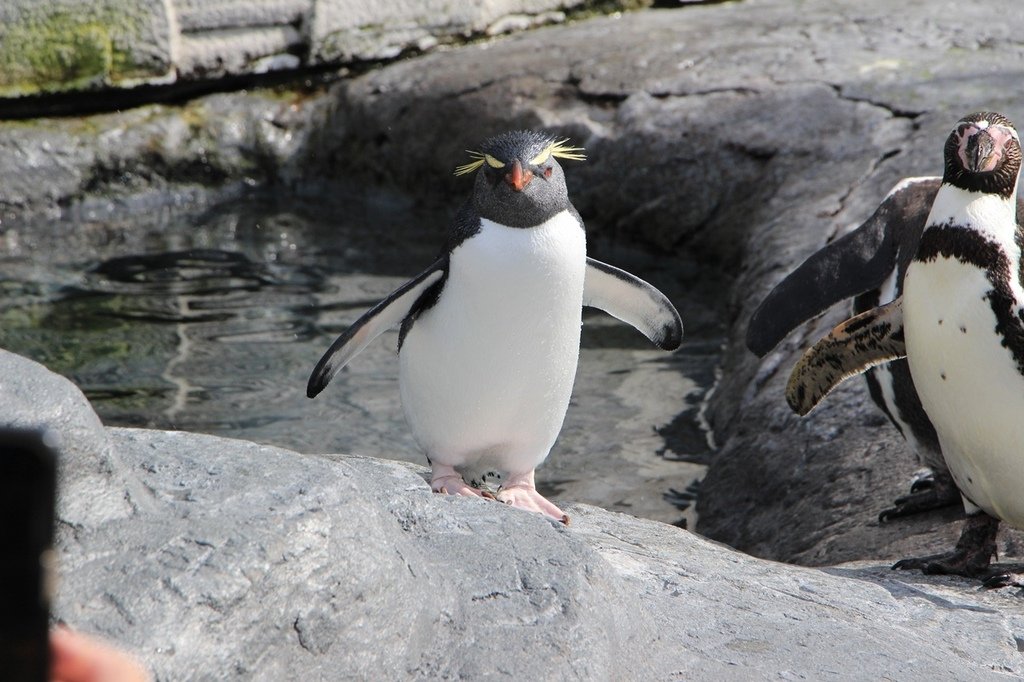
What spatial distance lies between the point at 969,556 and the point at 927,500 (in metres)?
0.46

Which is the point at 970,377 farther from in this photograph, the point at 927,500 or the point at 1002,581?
the point at 927,500

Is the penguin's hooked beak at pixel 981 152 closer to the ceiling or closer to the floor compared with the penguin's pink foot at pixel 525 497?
closer to the ceiling

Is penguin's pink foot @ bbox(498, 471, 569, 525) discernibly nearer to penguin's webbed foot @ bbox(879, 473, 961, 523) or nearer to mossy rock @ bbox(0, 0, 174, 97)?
penguin's webbed foot @ bbox(879, 473, 961, 523)

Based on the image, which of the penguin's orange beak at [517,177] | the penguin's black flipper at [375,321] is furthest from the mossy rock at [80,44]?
the penguin's orange beak at [517,177]

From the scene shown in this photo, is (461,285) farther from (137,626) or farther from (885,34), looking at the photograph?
(885,34)

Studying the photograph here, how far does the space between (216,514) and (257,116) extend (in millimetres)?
7109

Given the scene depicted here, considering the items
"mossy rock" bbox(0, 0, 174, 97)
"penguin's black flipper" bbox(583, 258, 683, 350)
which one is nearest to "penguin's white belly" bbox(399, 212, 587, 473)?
"penguin's black flipper" bbox(583, 258, 683, 350)

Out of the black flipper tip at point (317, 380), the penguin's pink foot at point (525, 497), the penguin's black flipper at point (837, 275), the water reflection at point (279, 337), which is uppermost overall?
the penguin's black flipper at point (837, 275)

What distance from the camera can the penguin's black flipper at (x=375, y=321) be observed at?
3.24m

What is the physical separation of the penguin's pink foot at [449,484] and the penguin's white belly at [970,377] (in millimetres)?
1090

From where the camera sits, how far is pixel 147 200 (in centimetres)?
836

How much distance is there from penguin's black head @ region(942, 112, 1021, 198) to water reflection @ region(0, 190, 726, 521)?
5.54 ft

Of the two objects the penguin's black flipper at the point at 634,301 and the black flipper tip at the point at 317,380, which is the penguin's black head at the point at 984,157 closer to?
the penguin's black flipper at the point at 634,301

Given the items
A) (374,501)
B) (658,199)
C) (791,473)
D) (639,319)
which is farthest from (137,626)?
(658,199)
